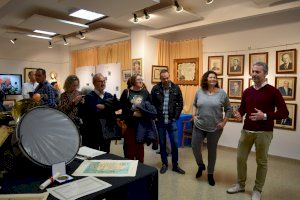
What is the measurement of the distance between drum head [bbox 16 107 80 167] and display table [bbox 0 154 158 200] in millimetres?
70

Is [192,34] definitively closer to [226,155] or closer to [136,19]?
[136,19]

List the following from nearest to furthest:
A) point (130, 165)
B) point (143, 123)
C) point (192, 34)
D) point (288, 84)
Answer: point (130, 165) < point (143, 123) < point (288, 84) < point (192, 34)

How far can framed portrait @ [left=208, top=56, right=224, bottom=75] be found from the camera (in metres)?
4.77

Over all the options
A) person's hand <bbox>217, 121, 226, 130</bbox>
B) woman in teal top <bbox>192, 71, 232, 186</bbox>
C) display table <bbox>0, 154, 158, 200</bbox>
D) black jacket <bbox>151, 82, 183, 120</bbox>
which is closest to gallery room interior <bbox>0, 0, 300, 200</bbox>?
display table <bbox>0, 154, 158, 200</bbox>

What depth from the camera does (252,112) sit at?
8.11 feet

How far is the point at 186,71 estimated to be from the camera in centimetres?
524

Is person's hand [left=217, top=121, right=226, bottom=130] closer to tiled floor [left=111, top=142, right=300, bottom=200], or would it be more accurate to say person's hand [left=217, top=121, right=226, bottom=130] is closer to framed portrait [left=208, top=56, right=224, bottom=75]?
tiled floor [left=111, top=142, right=300, bottom=200]

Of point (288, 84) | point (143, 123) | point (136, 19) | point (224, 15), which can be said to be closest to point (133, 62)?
point (136, 19)

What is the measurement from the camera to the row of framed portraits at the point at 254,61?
12.8 feet

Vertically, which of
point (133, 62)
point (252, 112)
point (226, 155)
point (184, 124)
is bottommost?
point (226, 155)

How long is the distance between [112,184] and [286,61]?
3.89m

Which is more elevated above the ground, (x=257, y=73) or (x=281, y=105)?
(x=257, y=73)

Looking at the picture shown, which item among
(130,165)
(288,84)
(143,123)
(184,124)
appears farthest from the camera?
(184,124)

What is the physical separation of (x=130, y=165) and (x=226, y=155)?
3388 millimetres
